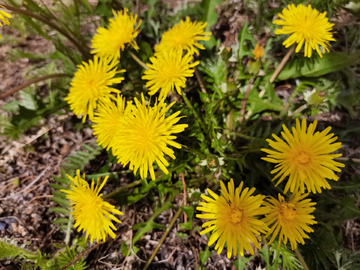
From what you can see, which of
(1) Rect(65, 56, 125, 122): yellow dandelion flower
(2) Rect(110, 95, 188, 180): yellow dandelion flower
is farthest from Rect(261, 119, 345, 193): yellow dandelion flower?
(1) Rect(65, 56, 125, 122): yellow dandelion flower

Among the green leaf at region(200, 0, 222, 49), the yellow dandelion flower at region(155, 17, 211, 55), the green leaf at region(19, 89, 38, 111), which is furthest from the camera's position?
the green leaf at region(19, 89, 38, 111)

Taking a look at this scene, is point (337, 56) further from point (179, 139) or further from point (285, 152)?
point (179, 139)

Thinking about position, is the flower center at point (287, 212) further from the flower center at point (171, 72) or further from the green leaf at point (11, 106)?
the green leaf at point (11, 106)

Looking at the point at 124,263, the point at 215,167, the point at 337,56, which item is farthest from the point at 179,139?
the point at 337,56

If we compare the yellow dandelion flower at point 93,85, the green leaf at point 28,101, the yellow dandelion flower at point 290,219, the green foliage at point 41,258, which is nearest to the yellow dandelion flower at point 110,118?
the yellow dandelion flower at point 93,85

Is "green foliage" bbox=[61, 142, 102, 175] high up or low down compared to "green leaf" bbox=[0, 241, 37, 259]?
up

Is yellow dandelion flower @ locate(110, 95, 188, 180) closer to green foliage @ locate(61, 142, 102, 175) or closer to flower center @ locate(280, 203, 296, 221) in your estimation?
flower center @ locate(280, 203, 296, 221)

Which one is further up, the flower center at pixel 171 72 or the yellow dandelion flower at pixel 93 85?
the flower center at pixel 171 72
